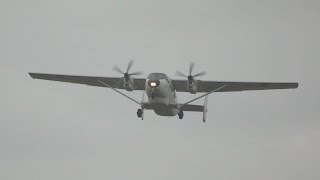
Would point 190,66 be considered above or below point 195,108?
above

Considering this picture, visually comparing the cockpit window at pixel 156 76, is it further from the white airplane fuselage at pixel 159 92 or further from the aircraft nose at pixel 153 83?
the aircraft nose at pixel 153 83

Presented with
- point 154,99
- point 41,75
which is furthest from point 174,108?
point 41,75

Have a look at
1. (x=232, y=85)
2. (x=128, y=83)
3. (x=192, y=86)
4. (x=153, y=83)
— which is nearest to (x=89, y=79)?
(x=128, y=83)

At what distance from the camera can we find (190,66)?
67500mm

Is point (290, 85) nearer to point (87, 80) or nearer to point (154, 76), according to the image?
point (154, 76)

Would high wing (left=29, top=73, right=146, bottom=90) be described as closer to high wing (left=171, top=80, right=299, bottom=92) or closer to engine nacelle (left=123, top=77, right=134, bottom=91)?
engine nacelle (left=123, top=77, right=134, bottom=91)

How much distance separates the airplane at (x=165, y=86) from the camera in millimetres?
62219

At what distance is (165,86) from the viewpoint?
62625 mm

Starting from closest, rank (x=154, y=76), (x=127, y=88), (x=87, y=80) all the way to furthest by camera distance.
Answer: (x=154, y=76), (x=127, y=88), (x=87, y=80)

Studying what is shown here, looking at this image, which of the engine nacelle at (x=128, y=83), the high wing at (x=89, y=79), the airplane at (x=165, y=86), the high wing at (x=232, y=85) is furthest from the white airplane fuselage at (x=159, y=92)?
the high wing at (x=89, y=79)

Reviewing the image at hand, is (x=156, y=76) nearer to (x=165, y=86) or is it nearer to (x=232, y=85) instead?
(x=165, y=86)

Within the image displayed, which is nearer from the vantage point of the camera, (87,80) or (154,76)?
(154,76)

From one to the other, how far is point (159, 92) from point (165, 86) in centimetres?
112

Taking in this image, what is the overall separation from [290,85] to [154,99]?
14475 millimetres
